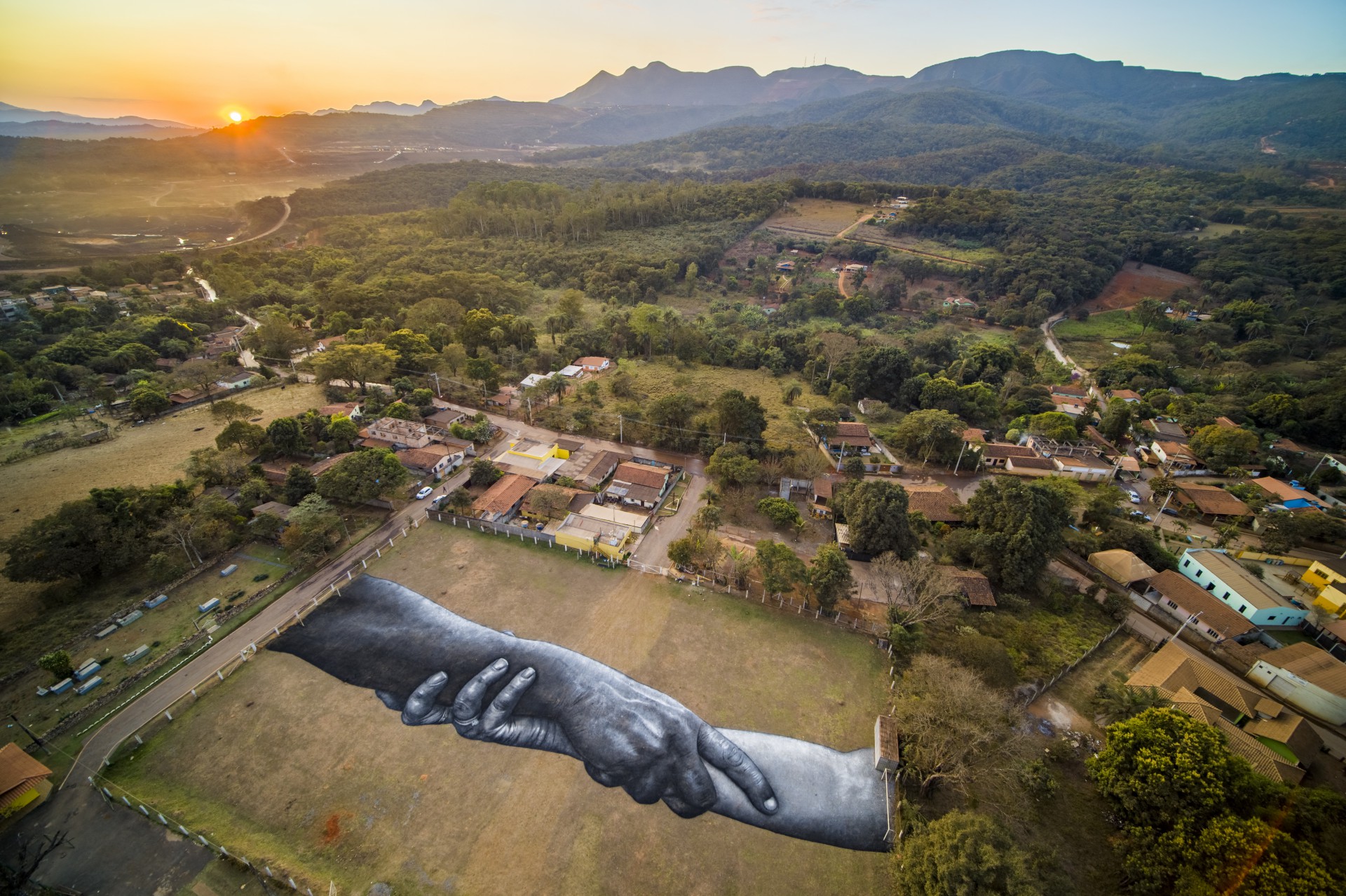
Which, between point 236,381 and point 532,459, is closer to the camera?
point 532,459

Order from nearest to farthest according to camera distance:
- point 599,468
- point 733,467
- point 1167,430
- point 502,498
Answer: point 502,498, point 733,467, point 599,468, point 1167,430

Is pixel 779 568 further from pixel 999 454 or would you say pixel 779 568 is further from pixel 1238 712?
pixel 999 454

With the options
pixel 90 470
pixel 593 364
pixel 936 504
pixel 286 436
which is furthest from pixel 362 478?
pixel 936 504

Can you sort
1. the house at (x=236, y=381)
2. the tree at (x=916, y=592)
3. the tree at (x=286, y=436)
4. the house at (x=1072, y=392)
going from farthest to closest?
the house at (x=1072, y=392) → the house at (x=236, y=381) → the tree at (x=286, y=436) → the tree at (x=916, y=592)

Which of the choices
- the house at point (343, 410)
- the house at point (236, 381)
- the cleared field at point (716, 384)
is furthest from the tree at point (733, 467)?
the house at point (236, 381)

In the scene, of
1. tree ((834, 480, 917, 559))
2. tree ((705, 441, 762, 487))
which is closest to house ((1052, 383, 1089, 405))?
tree ((834, 480, 917, 559))

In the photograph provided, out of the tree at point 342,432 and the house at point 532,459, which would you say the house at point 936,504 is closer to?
Answer: the house at point 532,459

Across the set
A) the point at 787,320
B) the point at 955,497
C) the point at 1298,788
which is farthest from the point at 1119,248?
the point at 1298,788
